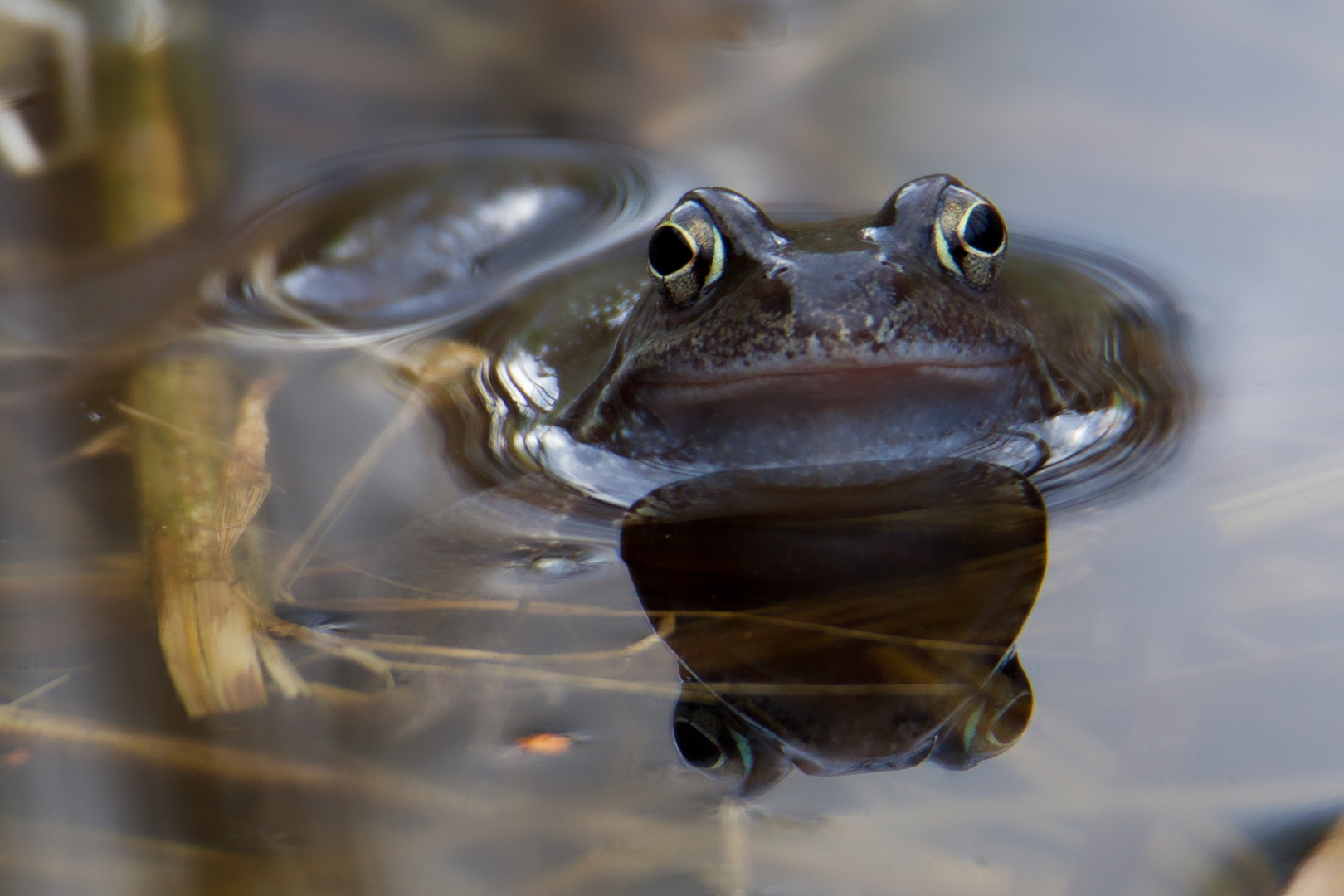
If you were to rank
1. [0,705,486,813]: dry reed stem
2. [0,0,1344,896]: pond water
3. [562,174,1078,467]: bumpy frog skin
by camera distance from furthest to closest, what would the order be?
[562,174,1078,467]: bumpy frog skin
[0,705,486,813]: dry reed stem
[0,0,1344,896]: pond water

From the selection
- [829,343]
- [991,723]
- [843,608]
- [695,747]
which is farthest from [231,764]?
[829,343]

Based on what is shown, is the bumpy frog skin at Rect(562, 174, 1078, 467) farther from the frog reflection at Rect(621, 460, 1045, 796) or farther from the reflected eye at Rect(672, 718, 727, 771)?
the reflected eye at Rect(672, 718, 727, 771)

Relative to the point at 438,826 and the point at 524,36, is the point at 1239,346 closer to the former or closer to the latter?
the point at 438,826

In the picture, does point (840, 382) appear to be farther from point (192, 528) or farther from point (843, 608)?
point (192, 528)

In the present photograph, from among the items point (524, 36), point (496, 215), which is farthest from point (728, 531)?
point (524, 36)

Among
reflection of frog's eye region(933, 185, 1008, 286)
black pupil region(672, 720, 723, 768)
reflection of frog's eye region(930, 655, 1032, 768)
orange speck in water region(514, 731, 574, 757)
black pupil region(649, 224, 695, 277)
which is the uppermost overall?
reflection of frog's eye region(933, 185, 1008, 286)

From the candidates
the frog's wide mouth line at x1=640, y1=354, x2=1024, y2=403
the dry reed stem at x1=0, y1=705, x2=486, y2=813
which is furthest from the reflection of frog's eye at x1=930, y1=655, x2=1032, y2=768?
the frog's wide mouth line at x1=640, y1=354, x2=1024, y2=403

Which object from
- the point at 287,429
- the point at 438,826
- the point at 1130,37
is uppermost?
the point at 1130,37
